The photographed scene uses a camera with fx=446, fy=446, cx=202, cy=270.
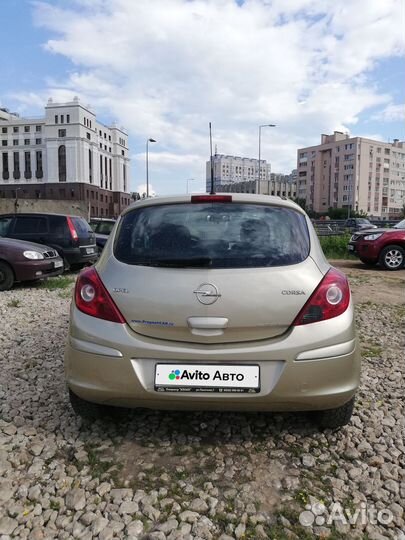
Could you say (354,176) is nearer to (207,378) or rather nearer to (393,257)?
(393,257)

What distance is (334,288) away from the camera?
8.50 feet

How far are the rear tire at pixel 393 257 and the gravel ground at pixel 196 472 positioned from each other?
29.8 ft

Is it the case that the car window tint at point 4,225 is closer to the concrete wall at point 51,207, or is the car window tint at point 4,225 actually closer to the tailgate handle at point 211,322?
the tailgate handle at point 211,322

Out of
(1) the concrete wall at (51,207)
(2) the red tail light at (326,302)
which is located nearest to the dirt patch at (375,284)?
(2) the red tail light at (326,302)

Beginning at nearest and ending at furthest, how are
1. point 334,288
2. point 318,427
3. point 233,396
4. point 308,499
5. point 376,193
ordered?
point 308,499 < point 233,396 < point 334,288 < point 318,427 < point 376,193

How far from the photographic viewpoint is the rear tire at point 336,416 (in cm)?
279

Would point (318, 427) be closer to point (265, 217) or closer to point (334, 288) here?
point (334, 288)

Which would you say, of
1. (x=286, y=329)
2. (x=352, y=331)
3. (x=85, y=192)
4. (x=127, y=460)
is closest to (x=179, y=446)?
(x=127, y=460)

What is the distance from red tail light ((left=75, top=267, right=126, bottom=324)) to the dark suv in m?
8.26

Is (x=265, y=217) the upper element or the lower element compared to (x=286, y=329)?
upper

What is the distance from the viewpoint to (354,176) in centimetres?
10812

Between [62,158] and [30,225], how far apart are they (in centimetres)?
9271

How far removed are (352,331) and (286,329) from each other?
443 millimetres

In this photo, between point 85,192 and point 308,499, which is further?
point 85,192
